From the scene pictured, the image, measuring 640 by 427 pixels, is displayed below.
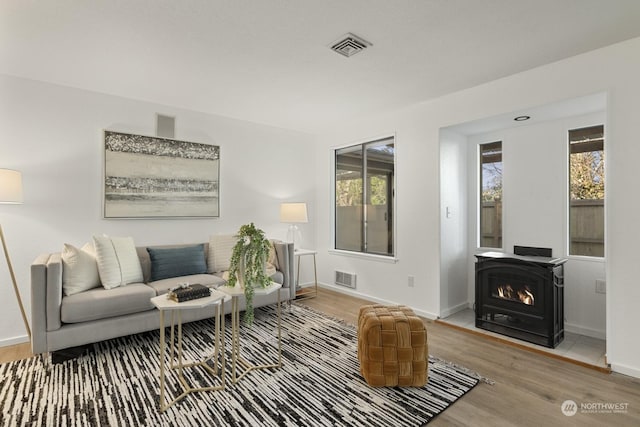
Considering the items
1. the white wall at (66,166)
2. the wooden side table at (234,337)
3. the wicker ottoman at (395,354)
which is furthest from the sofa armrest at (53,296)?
the wicker ottoman at (395,354)

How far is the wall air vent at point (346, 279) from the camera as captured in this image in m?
4.74

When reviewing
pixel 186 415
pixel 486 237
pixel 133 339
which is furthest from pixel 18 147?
pixel 486 237

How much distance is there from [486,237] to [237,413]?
3.43 metres

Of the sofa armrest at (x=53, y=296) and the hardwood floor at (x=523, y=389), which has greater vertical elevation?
the sofa armrest at (x=53, y=296)

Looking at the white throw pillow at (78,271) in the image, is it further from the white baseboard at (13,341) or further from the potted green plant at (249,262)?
the potted green plant at (249,262)

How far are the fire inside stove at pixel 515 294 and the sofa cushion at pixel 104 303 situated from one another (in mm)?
3428

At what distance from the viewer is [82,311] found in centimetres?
266

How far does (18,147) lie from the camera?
3.10m

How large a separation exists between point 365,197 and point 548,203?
222 centimetres

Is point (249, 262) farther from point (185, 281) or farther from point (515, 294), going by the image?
point (515, 294)

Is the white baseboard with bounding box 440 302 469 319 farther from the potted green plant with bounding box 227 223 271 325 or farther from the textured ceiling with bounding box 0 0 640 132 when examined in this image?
the textured ceiling with bounding box 0 0 640 132

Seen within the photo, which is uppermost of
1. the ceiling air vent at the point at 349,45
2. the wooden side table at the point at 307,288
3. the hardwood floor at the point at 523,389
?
the ceiling air vent at the point at 349,45

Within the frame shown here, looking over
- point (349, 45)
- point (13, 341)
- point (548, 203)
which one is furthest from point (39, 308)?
point (548, 203)

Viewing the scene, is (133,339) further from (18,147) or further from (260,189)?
(260,189)
